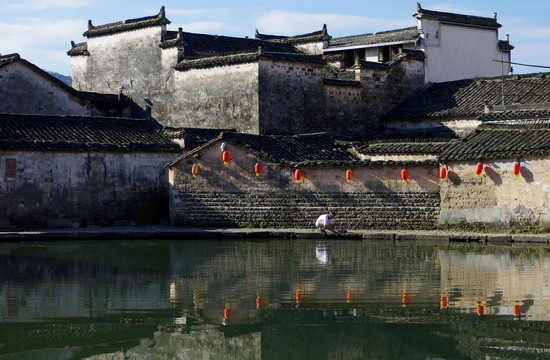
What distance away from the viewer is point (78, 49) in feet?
128

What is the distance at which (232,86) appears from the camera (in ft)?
105

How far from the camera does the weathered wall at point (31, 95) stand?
31.9m

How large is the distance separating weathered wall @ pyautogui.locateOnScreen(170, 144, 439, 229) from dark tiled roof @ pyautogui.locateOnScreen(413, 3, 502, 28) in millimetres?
11033

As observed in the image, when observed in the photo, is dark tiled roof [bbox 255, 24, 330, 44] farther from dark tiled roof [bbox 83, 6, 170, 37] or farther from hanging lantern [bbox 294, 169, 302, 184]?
hanging lantern [bbox 294, 169, 302, 184]

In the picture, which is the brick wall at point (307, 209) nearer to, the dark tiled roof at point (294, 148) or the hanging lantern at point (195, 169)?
the hanging lantern at point (195, 169)

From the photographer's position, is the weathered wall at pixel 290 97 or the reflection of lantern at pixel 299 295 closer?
the reflection of lantern at pixel 299 295

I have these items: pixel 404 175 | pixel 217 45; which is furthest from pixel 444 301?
pixel 217 45

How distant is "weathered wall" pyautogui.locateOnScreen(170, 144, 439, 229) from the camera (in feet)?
84.4

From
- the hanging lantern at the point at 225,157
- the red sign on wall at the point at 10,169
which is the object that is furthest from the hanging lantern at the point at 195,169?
the red sign on wall at the point at 10,169

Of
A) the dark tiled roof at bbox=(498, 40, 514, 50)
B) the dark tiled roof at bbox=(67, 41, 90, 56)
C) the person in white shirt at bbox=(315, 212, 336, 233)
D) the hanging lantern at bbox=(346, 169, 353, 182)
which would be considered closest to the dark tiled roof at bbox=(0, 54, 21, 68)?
the dark tiled roof at bbox=(67, 41, 90, 56)

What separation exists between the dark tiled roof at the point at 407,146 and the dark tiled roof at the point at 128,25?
9.74m

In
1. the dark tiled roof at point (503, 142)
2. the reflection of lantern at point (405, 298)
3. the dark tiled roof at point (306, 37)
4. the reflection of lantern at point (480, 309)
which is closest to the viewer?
the reflection of lantern at point (480, 309)

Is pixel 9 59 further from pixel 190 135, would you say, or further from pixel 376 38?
pixel 376 38

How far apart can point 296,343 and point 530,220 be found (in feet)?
45.5
